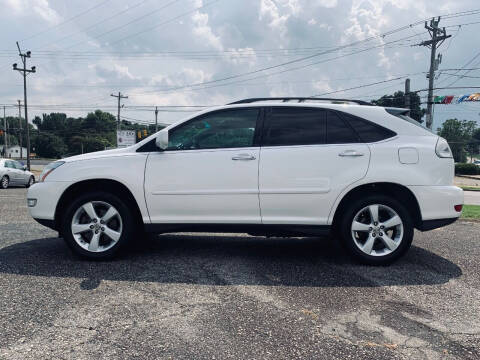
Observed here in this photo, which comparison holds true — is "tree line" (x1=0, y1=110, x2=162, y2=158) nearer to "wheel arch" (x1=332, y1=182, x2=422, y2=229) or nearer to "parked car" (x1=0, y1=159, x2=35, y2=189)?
"parked car" (x1=0, y1=159, x2=35, y2=189)

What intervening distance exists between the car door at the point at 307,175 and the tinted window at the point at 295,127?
0.14 ft

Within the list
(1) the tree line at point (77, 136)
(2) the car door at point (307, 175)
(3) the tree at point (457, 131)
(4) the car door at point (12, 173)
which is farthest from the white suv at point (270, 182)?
(3) the tree at point (457, 131)

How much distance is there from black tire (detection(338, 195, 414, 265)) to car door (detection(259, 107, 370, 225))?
0.22 meters

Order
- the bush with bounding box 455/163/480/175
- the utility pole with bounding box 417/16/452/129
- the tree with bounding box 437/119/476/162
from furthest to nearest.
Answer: the tree with bounding box 437/119/476/162, the bush with bounding box 455/163/480/175, the utility pole with bounding box 417/16/452/129

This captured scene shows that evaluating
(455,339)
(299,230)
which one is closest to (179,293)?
(299,230)

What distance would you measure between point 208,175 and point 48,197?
1.87 metres

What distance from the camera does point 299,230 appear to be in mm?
4023

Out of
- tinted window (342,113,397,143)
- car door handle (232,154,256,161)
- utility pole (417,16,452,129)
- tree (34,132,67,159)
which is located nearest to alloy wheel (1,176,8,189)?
car door handle (232,154,256,161)

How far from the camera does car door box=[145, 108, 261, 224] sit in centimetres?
405

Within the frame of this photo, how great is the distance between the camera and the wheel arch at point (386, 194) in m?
4.06

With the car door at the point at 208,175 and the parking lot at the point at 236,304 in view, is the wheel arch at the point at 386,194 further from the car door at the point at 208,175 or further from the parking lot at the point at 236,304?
the car door at the point at 208,175

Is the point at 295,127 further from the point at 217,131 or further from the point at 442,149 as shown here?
the point at 442,149

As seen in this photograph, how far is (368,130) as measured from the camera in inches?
162

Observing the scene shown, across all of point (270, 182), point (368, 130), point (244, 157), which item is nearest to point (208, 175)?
point (244, 157)
